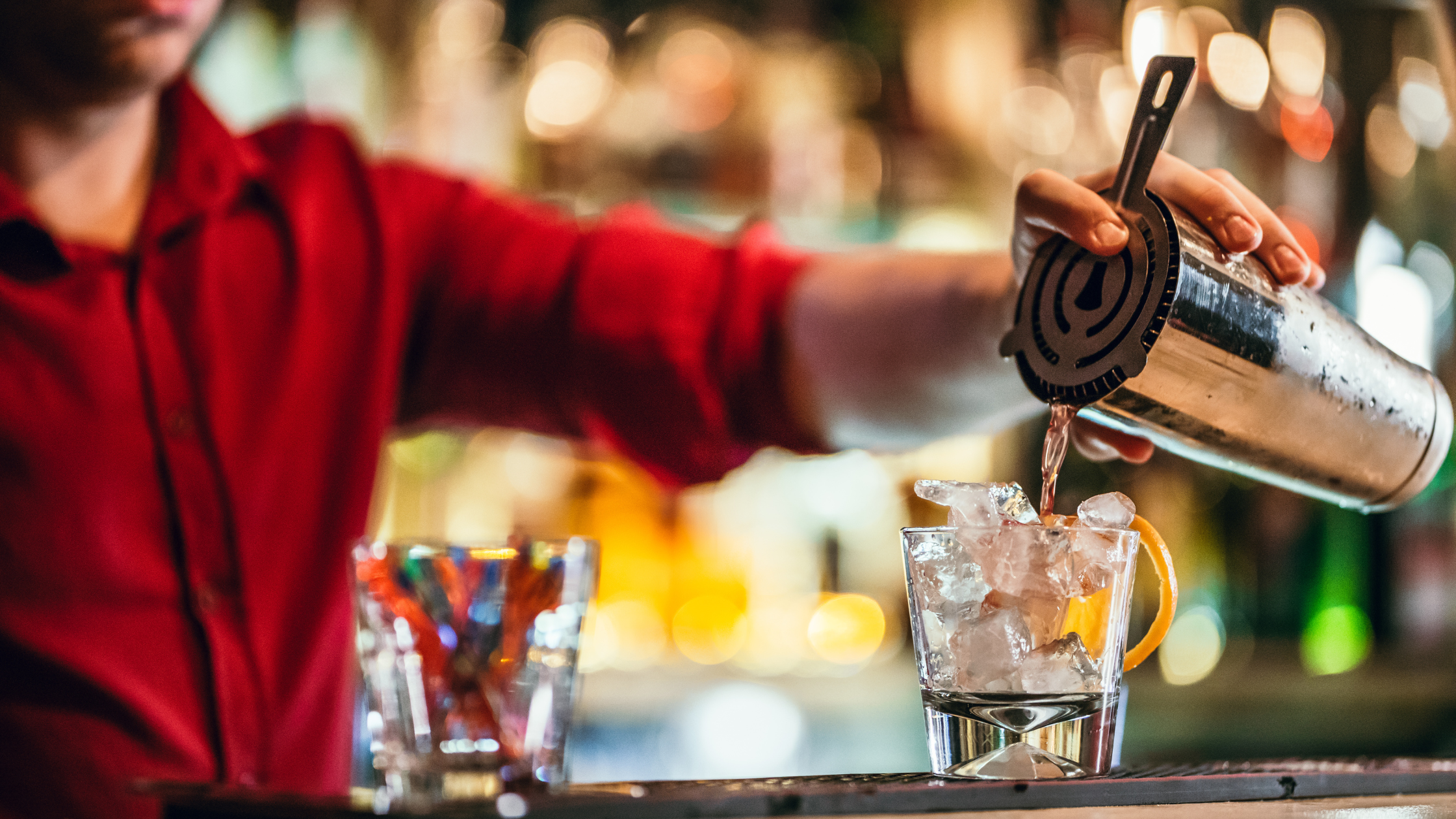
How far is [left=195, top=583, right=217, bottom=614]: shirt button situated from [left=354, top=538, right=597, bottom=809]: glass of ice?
1.84 ft

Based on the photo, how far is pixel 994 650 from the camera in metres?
0.70

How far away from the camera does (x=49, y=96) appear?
3.89ft

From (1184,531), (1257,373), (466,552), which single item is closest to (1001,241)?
(1184,531)

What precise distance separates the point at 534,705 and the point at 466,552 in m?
0.09

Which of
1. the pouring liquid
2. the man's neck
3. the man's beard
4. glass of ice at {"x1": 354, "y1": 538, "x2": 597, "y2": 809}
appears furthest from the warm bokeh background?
glass of ice at {"x1": 354, "y1": 538, "x2": 597, "y2": 809}

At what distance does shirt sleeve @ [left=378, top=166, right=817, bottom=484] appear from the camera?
1297 millimetres

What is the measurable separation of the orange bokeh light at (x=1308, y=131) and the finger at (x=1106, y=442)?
2073 mm

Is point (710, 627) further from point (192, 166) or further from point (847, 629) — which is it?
point (192, 166)

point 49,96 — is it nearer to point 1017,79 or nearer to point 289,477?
point 289,477

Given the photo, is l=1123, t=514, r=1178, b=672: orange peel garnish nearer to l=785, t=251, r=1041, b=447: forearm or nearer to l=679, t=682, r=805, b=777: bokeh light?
l=785, t=251, r=1041, b=447: forearm

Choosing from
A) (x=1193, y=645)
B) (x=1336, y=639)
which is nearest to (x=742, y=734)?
(x=1193, y=645)

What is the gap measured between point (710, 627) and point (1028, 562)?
6.07 ft

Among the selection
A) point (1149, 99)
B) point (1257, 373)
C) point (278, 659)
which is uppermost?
point (1149, 99)

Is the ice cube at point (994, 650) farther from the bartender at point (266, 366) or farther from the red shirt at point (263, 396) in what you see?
the red shirt at point (263, 396)
